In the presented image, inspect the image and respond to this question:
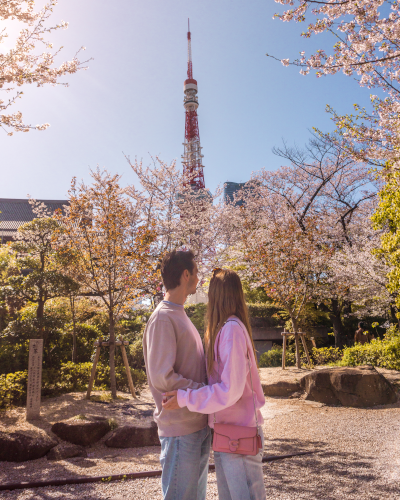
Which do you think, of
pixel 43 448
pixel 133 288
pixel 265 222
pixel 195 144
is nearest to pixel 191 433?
pixel 43 448

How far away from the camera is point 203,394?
1.45 m

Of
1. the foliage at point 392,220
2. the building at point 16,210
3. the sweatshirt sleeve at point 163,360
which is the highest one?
the building at point 16,210

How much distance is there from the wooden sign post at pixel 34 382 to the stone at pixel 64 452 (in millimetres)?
1216

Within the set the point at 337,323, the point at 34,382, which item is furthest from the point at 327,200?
the point at 34,382

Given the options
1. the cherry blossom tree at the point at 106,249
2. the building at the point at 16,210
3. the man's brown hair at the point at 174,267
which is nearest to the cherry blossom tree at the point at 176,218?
the cherry blossom tree at the point at 106,249

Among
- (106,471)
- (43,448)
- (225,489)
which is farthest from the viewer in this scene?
(43,448)

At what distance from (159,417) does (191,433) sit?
0.16m

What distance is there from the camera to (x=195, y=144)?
96.5 feet

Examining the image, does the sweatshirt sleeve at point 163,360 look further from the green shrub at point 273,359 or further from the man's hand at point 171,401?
the green shrub at point 273,359

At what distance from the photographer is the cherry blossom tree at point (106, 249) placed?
6.88 m

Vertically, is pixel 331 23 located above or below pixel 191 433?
above

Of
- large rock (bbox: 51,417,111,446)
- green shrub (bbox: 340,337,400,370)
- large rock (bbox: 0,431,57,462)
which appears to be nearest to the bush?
green shrub (bbox: 340,337,400,370)

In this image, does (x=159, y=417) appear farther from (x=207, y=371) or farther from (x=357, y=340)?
(x=357, y=340)

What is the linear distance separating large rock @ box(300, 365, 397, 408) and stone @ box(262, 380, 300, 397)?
0.69 meters
